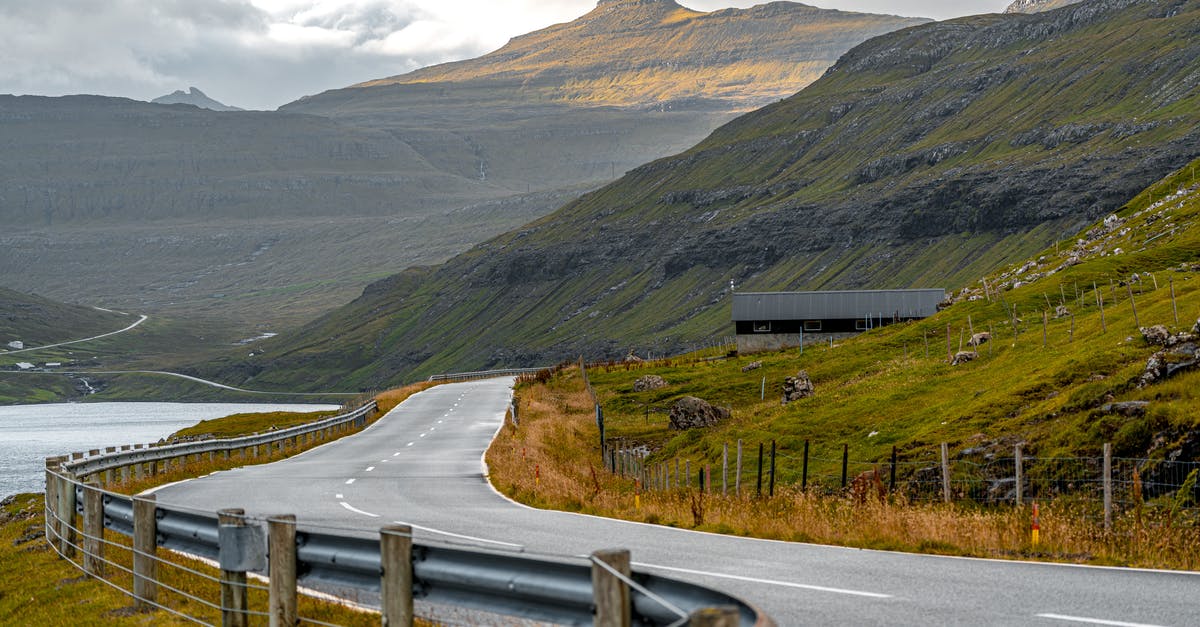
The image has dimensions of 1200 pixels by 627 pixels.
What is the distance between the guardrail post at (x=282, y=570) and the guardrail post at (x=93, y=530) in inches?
241

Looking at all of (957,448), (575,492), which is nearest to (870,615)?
(575,492)

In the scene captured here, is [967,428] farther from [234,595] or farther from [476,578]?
[476,578]

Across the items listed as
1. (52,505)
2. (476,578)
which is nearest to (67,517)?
(52,505)

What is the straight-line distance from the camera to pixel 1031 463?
1224 inches

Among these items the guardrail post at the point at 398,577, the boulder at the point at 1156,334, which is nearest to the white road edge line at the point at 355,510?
A: the guardrail post at the point at 398,577

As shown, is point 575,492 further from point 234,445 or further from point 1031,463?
point 234,445

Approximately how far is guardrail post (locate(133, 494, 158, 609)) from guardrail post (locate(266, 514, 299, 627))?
3722mm

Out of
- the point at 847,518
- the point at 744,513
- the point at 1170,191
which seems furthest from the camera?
the point at 1170,191

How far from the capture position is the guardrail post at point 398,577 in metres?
8.02

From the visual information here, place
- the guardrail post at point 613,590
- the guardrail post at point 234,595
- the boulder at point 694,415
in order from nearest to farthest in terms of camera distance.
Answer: the guardrail post at point 613,590 → the guardrail post at point 234,595 → the boulder at point 694,415

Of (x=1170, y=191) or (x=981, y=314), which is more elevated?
(x=1170, y=191)

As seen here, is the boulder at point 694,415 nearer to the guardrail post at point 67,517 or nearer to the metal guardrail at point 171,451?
the metal guardrail at point 171,451

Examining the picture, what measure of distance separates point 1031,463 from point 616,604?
27292mm

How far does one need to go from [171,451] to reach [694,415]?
30676 mm
